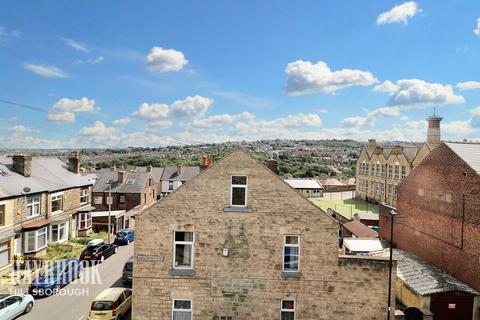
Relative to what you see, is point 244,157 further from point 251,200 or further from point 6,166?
point 6,166

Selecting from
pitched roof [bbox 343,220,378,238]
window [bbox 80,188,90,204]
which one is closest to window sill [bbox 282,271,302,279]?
pitched roof [bbox 343,220,378,238]

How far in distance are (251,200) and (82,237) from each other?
95.8 ft

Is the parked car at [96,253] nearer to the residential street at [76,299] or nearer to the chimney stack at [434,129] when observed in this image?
the residential street at [76,299]

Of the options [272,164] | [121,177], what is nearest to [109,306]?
[272,164]

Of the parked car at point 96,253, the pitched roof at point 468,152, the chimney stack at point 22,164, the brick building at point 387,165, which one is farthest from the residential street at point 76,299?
the brick building at point 387,165

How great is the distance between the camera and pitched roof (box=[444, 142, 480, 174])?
749 inches

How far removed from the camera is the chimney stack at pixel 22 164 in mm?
32281

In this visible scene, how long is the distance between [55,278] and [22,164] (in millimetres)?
14614

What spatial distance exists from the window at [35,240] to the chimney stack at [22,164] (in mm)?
5778

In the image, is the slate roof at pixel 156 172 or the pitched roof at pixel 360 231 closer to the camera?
the pitched roof at pixel 360 231

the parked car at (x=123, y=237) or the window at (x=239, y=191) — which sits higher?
the window at (x=239, y=191)

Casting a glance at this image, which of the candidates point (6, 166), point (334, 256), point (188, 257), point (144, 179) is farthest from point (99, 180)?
point (334, 256)

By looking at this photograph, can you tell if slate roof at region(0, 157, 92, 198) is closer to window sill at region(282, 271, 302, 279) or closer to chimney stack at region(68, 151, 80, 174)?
chimney stack at region(68, 151, 80, 174)

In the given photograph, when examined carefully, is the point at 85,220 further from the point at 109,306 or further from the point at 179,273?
the point at 179,273
